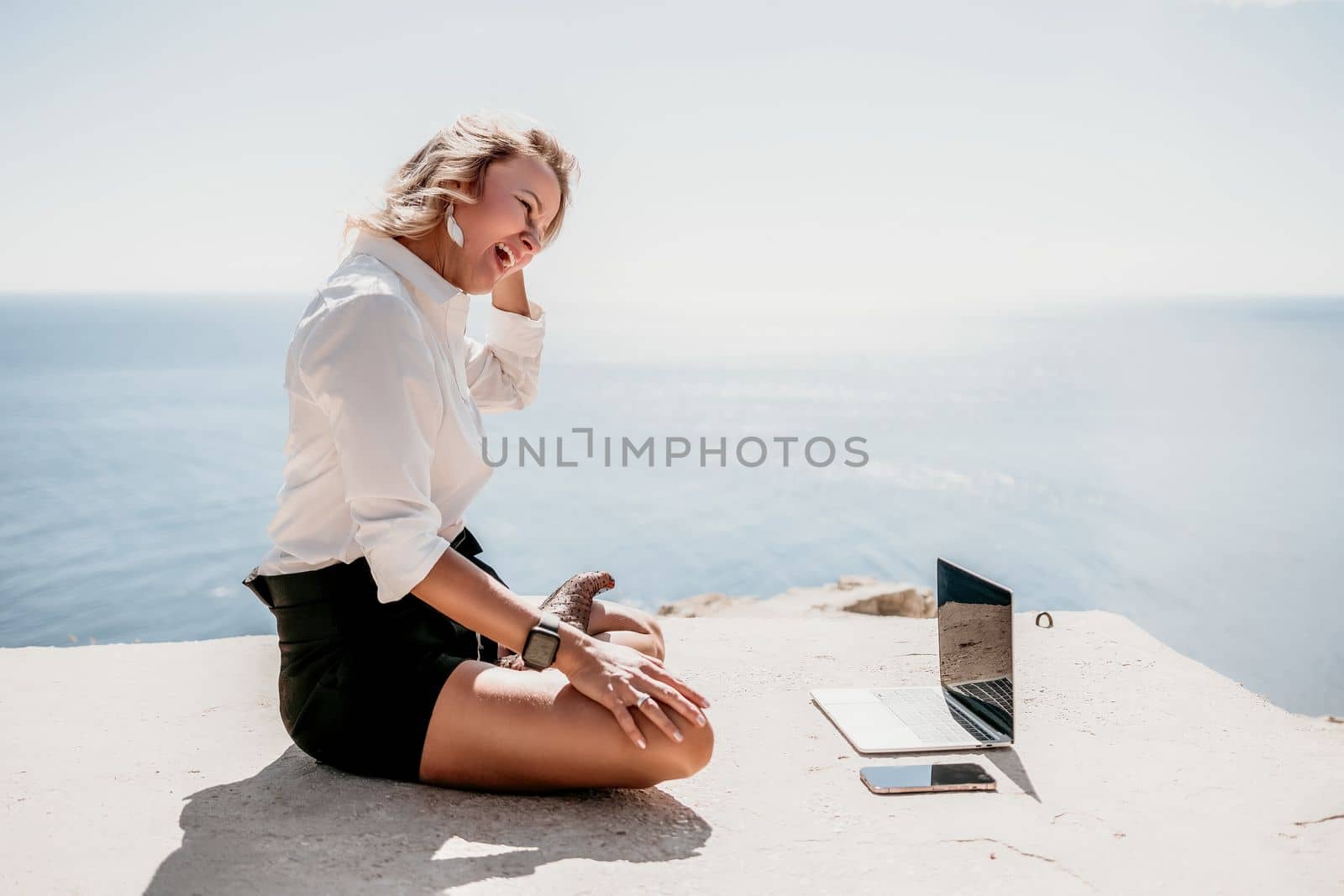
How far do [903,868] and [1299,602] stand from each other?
12.6 meters

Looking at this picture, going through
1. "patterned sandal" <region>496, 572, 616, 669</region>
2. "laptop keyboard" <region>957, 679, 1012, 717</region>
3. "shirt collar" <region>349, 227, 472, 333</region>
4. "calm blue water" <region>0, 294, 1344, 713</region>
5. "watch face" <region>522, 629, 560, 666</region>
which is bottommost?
"calm blue water" <region>0, 294, 1344, 713</region>

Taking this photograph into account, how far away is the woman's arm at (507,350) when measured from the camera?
8.09ft

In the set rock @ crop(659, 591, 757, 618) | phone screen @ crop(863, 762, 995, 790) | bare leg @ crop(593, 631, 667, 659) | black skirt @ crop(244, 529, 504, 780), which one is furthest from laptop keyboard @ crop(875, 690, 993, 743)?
rock @ crop(659, 591, 757, 618)

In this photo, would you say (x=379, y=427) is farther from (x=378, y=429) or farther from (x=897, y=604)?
(x=897, y=604)

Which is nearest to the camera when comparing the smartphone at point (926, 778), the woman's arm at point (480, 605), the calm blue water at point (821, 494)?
the woman's arm at point (480, 605)

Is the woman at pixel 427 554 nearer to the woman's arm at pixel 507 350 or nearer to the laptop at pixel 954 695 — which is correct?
the woman's arm at pixel 507 350

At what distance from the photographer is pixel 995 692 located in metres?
2.36

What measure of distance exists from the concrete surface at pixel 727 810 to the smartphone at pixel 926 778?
0.03m

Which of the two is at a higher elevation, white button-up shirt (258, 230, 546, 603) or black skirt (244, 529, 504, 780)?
white button-up shirt (258, 230, 546, 603)

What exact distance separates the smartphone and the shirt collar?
1267mm

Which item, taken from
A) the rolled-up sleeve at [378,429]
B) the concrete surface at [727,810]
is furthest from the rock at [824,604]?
the rolled-up sleeve at [378,429]

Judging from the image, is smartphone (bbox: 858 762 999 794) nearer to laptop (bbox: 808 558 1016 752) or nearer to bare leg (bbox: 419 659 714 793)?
laptop (bbox: 808 558 1016 752)

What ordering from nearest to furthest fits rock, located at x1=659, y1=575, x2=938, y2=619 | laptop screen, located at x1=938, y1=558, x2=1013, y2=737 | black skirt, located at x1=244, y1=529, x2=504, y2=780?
black skirt, located at x1=244, y1=529, x2=504, y2=780, laptop screen, located at x1=938, y1=558, x2=1013, y2=737, rock, located at x1=659, y1=575, x2=938, y2=619

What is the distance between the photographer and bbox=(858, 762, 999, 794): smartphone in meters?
2.03
